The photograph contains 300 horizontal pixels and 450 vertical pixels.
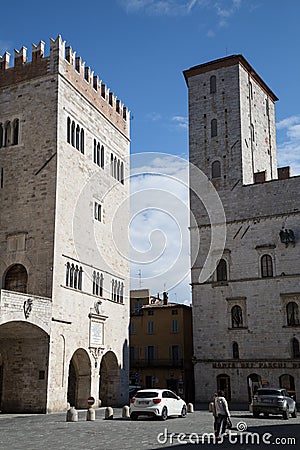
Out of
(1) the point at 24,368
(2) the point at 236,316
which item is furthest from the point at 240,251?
(1) the point at 24,368

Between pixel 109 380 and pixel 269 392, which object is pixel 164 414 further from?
pixel 109 380

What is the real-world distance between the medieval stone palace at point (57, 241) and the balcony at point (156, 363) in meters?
11.7

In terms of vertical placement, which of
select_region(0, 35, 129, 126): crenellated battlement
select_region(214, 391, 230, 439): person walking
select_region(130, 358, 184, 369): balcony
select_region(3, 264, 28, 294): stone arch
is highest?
select_region(0, 35, 129, 126): crenellated battlement

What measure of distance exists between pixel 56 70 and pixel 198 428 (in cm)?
2025

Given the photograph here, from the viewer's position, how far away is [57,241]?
1126 inches

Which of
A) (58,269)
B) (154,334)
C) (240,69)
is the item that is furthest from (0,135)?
(154,334)

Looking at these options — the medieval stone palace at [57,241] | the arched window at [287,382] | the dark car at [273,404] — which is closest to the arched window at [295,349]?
the arched window at [287,382]

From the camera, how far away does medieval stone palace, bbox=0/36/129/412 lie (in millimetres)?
26922

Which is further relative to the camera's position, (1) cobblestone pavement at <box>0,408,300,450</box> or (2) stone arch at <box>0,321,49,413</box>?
(2) stone arch at <box>0,321,49,413</box>

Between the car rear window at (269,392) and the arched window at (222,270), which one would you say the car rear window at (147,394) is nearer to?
the car rear window at (269,392)

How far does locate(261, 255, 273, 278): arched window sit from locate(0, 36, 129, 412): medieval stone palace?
10.1m

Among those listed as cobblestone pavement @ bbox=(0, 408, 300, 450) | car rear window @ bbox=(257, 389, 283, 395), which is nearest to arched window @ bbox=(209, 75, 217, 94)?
car rear window @ bbox=(257, 389, 283, 395)

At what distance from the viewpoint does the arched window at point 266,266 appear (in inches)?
1548

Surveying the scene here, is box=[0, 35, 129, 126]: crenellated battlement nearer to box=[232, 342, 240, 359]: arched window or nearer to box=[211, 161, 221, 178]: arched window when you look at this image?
box=[211, 161, 221, 178]: arched window
